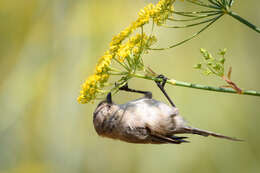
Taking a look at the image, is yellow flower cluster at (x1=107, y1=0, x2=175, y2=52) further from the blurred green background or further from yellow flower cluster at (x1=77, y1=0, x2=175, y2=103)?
the blurred green background

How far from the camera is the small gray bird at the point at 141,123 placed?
11.7ft

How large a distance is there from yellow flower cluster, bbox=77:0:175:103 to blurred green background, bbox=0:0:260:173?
198 inches

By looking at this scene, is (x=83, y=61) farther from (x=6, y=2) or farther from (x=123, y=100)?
(x=6, y=2)

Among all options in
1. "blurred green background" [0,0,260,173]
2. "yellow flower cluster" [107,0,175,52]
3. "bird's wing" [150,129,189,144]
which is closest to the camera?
"yellow flower cluster" [107,0,175,52]

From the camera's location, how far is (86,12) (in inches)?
352

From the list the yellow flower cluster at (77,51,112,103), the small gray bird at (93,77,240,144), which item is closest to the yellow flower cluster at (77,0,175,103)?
the yellow flower cluster at (77,51,112,103)

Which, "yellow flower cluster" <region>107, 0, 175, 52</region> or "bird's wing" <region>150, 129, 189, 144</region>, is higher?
"yellow flower cluster" <region>107, 0, 175, 52</region>

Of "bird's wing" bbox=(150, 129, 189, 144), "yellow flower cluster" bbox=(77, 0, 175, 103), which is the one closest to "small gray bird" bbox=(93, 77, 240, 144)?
"bird's wing" bbox=(150, 129, 189, 144)

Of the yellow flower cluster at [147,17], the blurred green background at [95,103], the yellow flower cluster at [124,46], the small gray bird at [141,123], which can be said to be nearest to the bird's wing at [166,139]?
the small gray bird at [141,123]

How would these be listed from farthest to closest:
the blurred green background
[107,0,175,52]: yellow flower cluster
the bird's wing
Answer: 1. the blurred green background
2. the bird's wing
3. [107,0,175,52]: yellow flower cluster

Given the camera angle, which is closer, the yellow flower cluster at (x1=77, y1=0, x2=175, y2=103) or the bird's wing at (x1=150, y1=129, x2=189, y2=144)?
the yellow flower cluster at (x1=77, y1=0, x2=175, y2=103)

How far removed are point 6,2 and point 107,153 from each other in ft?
14.1

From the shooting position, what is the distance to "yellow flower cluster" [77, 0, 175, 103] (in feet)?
9.87

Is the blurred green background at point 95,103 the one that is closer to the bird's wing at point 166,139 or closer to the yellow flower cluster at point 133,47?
the bird's wing at point 166,139
